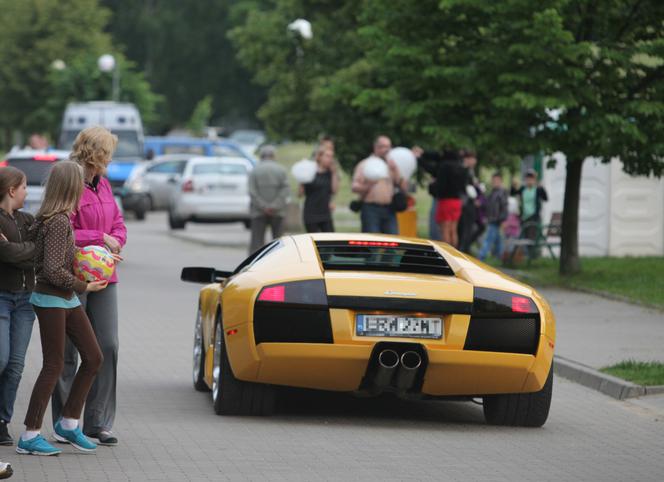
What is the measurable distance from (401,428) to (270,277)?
122cm

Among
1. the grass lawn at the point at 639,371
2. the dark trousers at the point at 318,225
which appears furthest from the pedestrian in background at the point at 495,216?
the grass lawn at the point at 639,371

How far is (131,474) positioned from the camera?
8.05 meters

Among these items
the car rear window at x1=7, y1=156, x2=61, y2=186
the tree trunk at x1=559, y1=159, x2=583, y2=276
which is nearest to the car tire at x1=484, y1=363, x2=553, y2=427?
the tree trunk at x1=559, y1=159, x2=583, y2=276

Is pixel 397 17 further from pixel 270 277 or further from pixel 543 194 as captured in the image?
pixel 270 277

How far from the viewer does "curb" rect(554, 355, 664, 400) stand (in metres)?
12.0

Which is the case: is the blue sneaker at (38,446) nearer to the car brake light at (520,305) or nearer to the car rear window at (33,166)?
the car brake light at (520,305)

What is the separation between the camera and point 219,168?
36.8m

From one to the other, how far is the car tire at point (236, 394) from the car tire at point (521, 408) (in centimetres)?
133

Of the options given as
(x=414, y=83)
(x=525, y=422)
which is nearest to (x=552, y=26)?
(x=414, y=83)

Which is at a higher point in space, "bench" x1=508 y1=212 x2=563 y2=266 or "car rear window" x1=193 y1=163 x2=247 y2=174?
"car rear window" x1=193 y1=163 x2=247 y2=174

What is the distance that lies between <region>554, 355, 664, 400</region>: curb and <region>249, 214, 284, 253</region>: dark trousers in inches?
→ 405

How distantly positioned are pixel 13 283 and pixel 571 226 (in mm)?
15058

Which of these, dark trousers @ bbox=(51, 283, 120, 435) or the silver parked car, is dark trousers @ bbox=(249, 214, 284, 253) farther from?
the silver parked car

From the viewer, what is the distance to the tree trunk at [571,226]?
22734 mm
